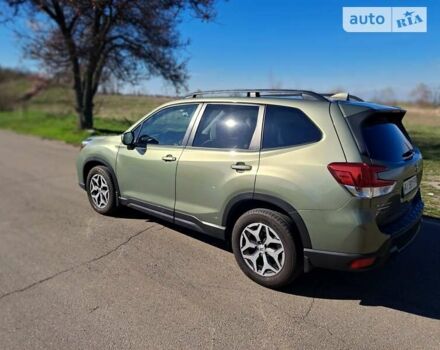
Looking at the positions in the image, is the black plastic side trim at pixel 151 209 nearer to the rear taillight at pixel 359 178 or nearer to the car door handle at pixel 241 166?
the car door handle at pixel 241 166

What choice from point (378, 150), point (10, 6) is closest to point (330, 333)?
point (378, 150)

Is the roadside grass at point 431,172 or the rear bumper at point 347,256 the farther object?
the roadside grass at point 431,172

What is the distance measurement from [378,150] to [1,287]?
11.6 feet

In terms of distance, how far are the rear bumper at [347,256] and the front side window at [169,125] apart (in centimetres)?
191

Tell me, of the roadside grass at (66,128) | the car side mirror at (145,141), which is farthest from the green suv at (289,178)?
the roadside grass at (66,128)

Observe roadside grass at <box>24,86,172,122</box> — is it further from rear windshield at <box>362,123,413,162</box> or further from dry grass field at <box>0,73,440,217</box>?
rear windshield at <box>362,123,413,162</box>

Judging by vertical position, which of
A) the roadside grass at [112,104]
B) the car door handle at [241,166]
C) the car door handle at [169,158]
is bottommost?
the car door handle at [241,166]

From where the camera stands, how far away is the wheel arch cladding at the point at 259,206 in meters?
3.10

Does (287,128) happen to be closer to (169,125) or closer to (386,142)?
(386,142)

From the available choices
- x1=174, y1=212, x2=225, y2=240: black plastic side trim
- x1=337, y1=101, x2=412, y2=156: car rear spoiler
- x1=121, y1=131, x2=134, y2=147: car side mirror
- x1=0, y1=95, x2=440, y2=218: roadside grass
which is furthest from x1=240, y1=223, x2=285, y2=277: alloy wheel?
x1=0, y1=95, x2=440, y2=218: roadside grass

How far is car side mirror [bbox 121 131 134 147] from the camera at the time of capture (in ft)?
15.3

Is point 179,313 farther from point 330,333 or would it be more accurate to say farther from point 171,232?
point 171,232

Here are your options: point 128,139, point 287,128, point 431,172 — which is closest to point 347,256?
point 287,128

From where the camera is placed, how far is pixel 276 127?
3359 millimetres
